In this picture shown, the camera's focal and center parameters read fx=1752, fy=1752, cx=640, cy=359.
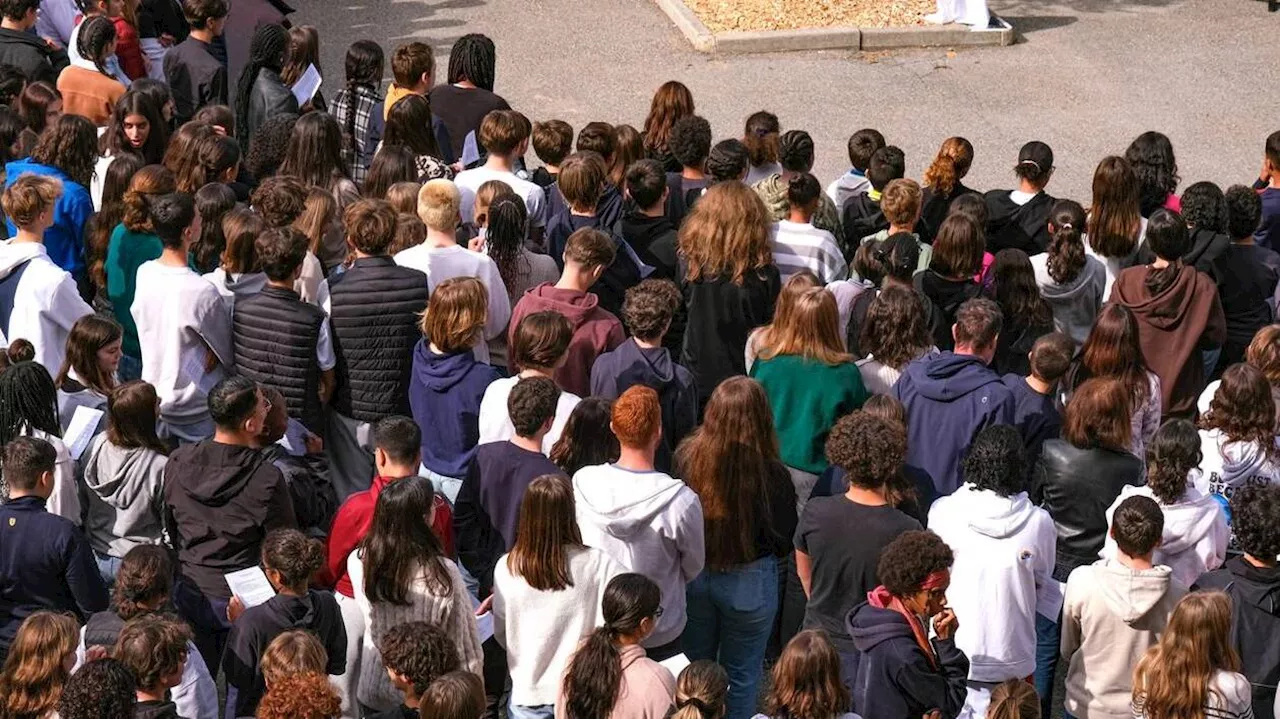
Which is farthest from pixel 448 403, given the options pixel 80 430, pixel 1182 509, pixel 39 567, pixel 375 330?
pixel 1182 509

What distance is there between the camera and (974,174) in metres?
13.3

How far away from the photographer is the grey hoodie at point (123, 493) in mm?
6828

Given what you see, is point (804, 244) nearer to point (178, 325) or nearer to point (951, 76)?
point (178, 325)

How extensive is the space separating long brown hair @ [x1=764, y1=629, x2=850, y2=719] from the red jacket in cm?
157

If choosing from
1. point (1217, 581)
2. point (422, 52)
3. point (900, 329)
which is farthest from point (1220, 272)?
point (422, 52)

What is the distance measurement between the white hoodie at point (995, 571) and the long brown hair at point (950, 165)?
329cm

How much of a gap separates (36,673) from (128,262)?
3231 mm

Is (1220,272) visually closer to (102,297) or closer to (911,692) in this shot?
(911,692)

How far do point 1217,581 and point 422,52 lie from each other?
5.84m

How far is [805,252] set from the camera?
8656 mm

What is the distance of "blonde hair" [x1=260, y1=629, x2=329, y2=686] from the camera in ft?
18.2

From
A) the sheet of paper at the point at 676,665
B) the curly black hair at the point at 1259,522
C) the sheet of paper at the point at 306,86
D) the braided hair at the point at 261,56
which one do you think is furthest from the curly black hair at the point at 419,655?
the braided hair at the point at 261,56

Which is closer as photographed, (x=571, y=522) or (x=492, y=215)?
(x=571, y=522)

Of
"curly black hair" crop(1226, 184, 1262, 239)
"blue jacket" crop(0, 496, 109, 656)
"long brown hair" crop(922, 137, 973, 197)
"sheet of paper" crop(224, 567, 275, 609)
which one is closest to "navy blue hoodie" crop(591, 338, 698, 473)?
"sheet of paper" crop(224, 567, 275, 609)
